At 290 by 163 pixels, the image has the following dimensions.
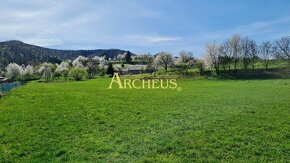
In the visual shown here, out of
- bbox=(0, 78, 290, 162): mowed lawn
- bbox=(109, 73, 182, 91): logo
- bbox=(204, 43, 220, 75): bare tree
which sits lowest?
bbox=(109, 73, 182, 91): logo

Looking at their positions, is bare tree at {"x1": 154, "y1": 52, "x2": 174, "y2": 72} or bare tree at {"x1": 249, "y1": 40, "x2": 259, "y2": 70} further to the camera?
bare tree at {"x1": 154, "y1": 52, "x2": 174, "y2": 72}

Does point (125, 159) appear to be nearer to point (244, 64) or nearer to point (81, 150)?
point (81, 150)

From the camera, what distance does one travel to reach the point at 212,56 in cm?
10825

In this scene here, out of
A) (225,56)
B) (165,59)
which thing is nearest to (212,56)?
(225,56)

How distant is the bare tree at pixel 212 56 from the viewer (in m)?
106

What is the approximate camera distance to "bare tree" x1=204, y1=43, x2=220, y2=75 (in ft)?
348

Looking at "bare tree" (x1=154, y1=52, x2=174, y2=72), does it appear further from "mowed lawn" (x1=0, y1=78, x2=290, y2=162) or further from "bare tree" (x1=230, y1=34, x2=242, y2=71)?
"mowed lawn" (x1=0, y1=78, x2=290, y2=162)

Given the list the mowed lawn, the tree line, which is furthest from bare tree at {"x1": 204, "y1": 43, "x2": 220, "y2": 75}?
the mowed lawn

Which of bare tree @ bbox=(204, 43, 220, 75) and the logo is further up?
bare tree @ bbox=(204, 43, 220, 75)

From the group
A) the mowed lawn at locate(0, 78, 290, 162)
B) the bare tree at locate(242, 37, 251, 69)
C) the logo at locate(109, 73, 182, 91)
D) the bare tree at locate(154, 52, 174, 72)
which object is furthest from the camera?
the bare tree at locate(154, 52, 174, 72)

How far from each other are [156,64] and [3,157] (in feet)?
485

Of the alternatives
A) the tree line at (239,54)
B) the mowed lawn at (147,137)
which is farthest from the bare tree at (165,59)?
the mowed lawn at (147,137)

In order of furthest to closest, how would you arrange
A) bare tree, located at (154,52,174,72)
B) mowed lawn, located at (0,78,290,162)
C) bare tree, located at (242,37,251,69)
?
bare tree, located at (154,52,174,72)
bare tree, located at (242,37,251,69)
mowed lawn, located at (0,78,290,162)

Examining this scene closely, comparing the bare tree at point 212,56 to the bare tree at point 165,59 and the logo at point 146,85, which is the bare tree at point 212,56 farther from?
the bare tree at point 165,59
